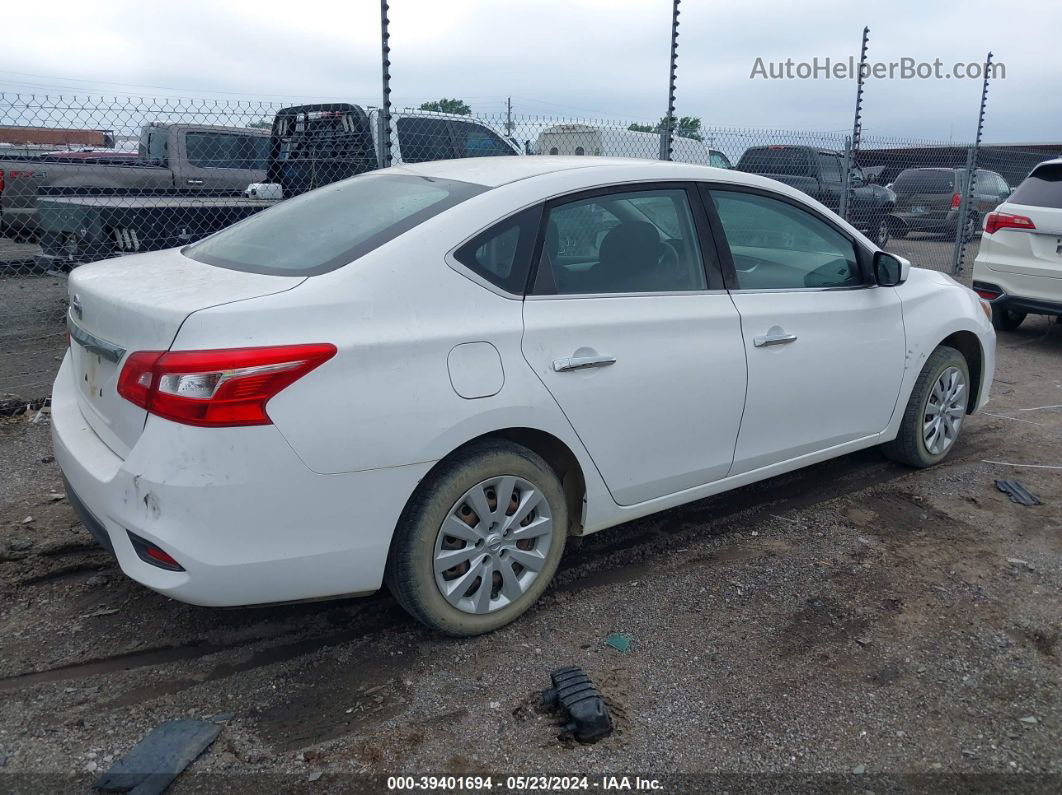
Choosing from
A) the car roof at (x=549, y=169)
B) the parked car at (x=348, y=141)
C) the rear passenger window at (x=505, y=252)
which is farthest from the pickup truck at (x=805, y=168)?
the rear passenger window at (x=505, y=252)

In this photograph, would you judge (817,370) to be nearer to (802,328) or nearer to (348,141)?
(802,328)

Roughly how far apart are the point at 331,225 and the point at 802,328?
2.05 meters

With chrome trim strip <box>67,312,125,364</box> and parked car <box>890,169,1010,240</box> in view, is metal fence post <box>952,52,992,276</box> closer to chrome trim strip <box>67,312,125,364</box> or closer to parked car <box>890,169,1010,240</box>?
parked car <box>890,169,1010,240</box>

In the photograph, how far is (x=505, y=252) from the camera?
3084 millimetres

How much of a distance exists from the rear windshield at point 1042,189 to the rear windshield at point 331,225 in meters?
6.86

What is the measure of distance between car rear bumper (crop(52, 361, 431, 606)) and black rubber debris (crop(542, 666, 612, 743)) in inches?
26.0

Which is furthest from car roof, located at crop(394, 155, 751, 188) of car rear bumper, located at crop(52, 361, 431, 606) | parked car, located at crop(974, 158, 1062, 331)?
parked car, located at crop(974, 158, 1062, 331)

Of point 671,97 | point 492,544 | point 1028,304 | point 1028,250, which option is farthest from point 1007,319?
point 492,544

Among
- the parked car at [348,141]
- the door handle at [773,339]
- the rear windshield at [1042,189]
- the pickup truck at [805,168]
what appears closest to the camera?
the door handle at [773,339]

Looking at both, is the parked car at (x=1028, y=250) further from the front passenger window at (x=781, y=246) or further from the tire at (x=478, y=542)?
the tire at (x=478, y=542)

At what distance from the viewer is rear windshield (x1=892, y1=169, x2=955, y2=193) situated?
1728 cm

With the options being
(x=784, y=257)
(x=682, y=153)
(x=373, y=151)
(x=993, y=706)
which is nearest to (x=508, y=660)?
(x=993, y=706)

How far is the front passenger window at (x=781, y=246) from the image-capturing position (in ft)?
12.5

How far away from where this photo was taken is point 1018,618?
338cm
